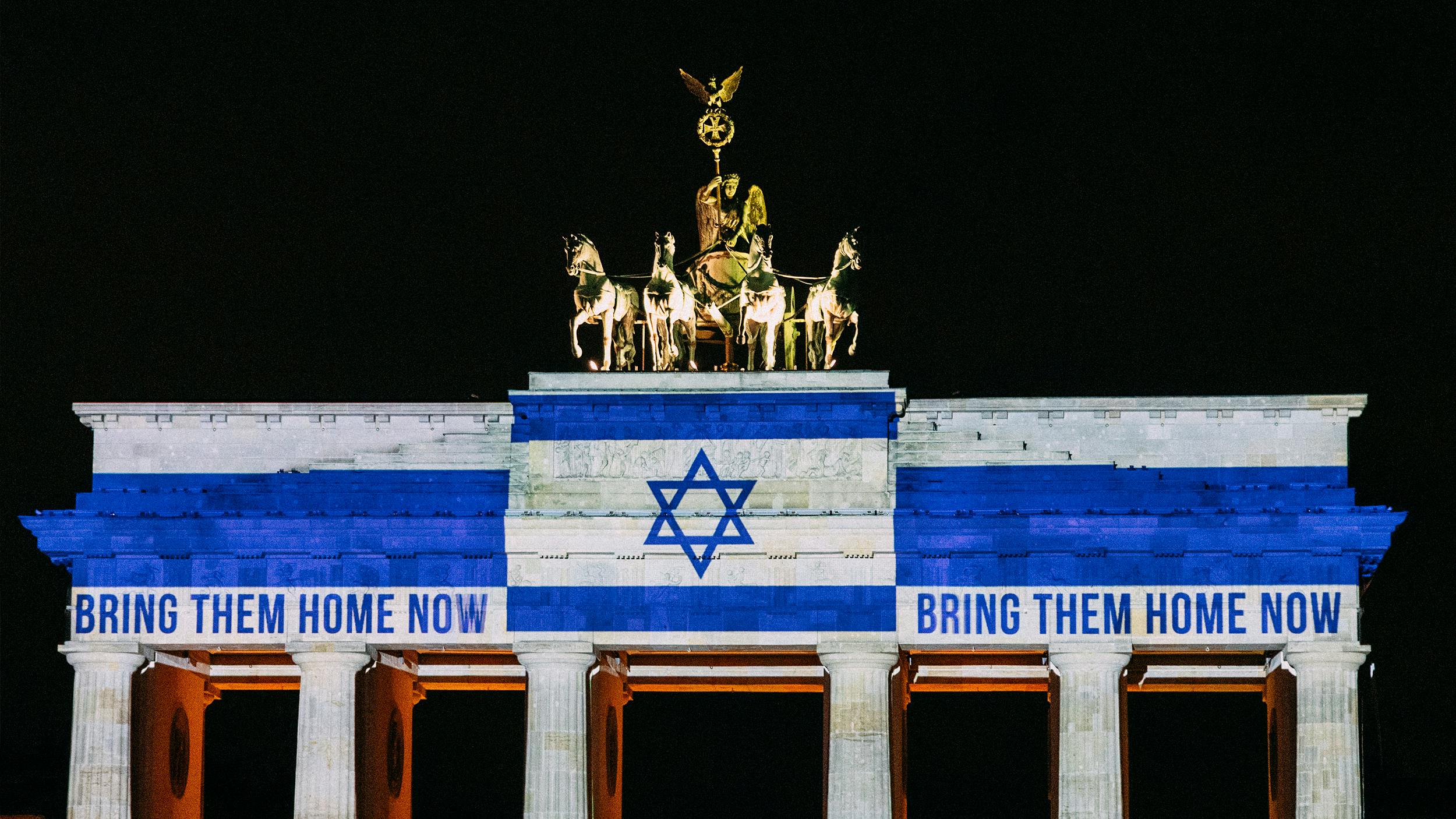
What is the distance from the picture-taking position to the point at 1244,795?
106562mm

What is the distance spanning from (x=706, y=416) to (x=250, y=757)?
3382 cm

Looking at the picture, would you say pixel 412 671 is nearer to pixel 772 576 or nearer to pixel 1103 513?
pixel 772 576

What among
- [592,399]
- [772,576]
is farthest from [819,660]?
[592,399]

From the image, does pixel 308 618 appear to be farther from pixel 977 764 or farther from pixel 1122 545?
pixel 977 764

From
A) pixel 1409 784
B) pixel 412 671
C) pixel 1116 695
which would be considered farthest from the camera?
pixel 1409 784

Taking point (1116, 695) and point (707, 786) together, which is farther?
point (707, 786)

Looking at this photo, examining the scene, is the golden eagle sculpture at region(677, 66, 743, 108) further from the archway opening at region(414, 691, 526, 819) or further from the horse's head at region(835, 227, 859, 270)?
the archway opening at region(414, 691, 526, 819)

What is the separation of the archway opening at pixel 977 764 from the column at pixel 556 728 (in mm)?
26880

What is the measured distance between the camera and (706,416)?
82.2 metres

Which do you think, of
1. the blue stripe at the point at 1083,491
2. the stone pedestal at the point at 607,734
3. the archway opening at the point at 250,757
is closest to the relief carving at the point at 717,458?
the blue stripe at the point at 1083,491

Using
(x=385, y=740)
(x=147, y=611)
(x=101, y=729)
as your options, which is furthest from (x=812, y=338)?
(x=101, y=729)

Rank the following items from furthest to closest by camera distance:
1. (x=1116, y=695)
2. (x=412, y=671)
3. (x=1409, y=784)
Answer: (x=1409, y=784)
(x=412, y=671)
(x=1116, y=695)

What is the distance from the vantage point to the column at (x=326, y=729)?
267ft

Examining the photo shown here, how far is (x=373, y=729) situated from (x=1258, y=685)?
24955 millimetres
